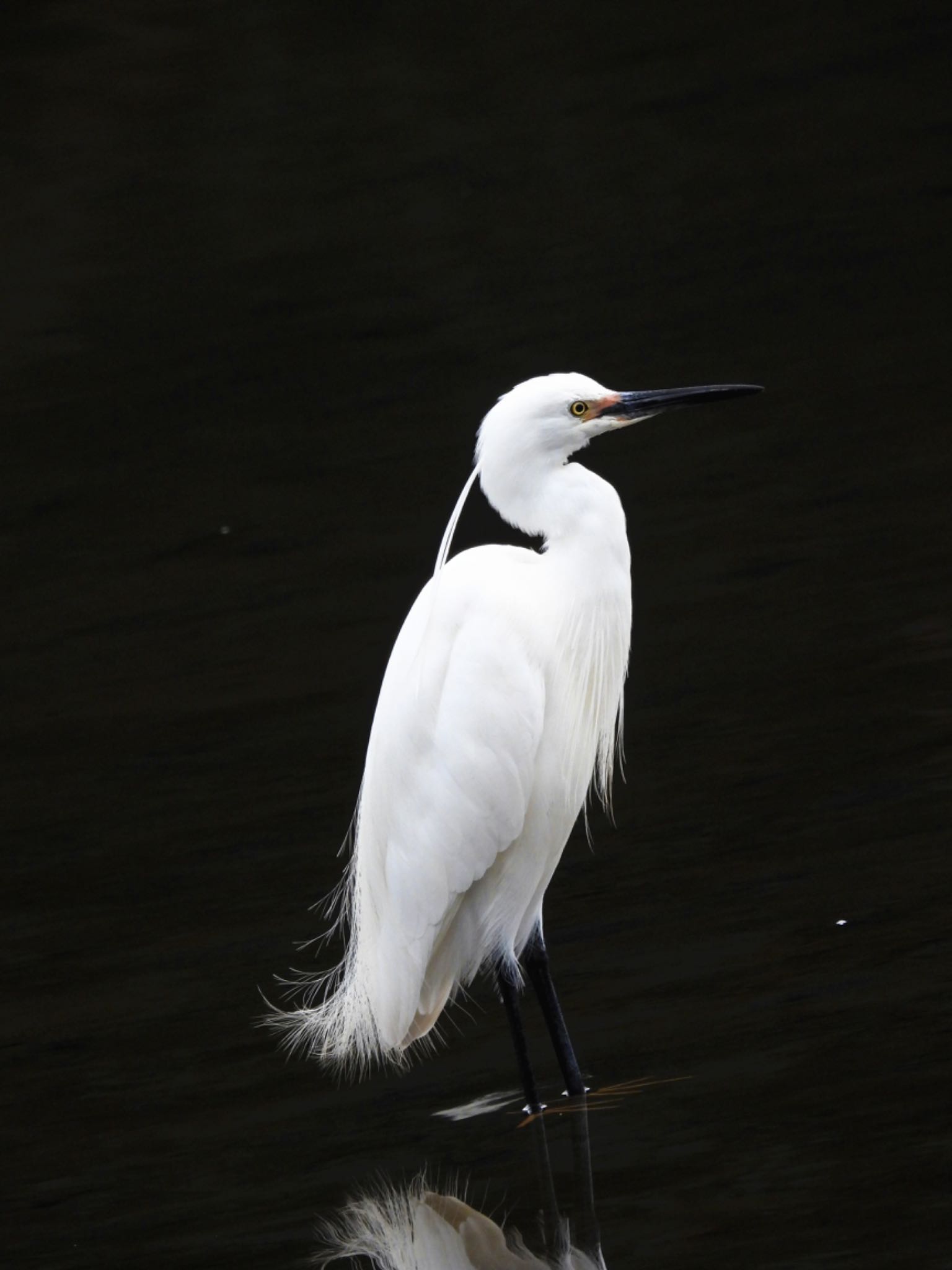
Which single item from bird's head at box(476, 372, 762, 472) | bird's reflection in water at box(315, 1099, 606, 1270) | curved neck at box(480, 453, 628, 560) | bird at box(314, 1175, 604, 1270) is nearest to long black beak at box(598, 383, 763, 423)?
bird's head at box(476, 372, 762, 472)

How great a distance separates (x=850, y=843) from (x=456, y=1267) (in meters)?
1.61

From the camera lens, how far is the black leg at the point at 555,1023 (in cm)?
394

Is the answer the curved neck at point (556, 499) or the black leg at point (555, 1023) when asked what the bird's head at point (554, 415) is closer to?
the curved neck at point (556, 499)

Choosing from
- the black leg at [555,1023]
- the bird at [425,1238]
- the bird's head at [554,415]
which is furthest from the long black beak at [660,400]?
the bird at [425,1238]

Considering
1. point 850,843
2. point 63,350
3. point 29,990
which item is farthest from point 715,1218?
point 63,350

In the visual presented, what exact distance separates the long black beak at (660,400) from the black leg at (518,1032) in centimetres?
106

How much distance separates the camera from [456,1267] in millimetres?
3473

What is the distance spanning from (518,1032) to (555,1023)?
76 mm

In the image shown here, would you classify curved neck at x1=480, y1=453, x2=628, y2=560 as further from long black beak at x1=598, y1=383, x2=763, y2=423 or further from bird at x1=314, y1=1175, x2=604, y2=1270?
bird at x1=314, y1=1175, x2=604, y2=1270

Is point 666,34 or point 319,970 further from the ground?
point 666,34

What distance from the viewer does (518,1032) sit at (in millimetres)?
3908

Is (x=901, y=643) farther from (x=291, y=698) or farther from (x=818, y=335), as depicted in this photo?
(x=818, y=335)

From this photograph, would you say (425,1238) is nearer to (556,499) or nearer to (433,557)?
(556,499)

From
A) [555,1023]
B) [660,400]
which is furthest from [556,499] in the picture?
[555,1023]
